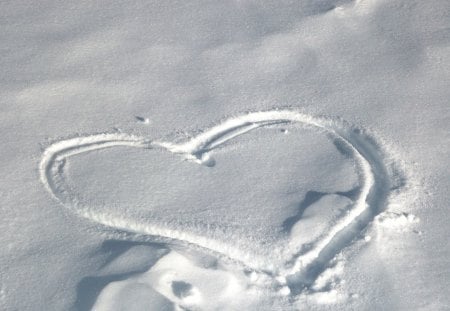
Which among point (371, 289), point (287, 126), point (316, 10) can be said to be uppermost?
point (316, 10)

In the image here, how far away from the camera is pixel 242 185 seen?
81.1 inches

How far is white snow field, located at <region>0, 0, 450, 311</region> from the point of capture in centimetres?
177

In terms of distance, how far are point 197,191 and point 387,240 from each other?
0.60 metres

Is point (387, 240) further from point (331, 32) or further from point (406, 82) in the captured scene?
point (331, 32)

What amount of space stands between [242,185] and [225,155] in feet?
0.46

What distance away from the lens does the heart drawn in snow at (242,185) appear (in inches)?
74.7

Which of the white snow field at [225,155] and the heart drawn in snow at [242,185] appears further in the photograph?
the heart drawn in snow at [242,185]

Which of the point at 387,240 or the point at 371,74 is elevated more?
the point at 371,74

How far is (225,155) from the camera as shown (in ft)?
7.04

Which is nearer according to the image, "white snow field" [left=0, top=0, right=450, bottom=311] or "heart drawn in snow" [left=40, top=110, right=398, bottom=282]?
"white snow field" [left=0, top=0, right=450, bottom=311]

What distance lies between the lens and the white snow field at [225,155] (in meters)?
1.77

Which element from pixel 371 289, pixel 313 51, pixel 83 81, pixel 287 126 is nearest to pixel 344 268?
pixel 371 289

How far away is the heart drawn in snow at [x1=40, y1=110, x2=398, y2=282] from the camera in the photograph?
1.90 m

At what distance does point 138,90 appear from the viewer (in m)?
2.38
